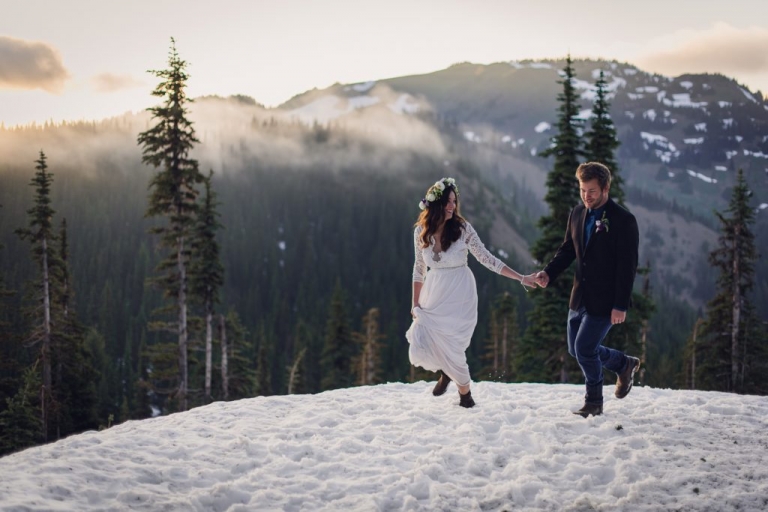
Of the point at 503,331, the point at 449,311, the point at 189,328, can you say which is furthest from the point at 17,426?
the point at 503,331

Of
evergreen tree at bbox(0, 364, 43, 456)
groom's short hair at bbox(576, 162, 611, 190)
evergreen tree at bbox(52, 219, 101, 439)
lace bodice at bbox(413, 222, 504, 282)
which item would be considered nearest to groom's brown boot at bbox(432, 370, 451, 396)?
lace bodice at bbox(413, 222, 504, 282)

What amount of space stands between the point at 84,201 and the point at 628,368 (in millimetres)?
216016

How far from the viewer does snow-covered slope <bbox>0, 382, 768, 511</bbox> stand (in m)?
5.34

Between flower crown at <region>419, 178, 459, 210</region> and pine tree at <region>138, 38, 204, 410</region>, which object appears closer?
flower crown at <region>419, 178, 459, 210</region>

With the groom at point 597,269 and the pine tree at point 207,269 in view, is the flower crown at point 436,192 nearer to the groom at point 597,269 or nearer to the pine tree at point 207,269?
the groom at point 597,269

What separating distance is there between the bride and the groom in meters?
1.19

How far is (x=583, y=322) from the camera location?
7.52 m

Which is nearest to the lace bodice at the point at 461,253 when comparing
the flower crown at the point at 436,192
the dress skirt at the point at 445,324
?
the dress skirt at the point at 445,324

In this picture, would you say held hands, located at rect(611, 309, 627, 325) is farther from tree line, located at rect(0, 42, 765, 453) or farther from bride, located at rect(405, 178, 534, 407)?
tree line, located at rect(0, 42, 765, 453)

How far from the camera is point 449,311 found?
8.68 metres

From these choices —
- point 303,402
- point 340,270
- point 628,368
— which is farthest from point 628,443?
point 340,270

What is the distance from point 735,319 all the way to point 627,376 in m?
24.0

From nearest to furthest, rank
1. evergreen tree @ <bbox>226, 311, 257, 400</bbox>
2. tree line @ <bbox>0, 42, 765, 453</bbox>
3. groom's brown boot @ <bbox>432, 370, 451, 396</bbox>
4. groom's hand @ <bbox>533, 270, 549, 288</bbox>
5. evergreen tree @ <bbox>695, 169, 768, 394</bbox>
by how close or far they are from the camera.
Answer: groom's hand @ <bbox>533, 270, 549, 288</bbox>
groom's brown boot @ <bbox>432, 370, 451, 396</bbox>
tree line @ <bbox>0, 42, 765, 453</bbox>
evergreen tree @ <bbox>695, 169, 768, 394</bbox>
evergreen tree @ <bbox>226, 311, 257, 400</bbox>

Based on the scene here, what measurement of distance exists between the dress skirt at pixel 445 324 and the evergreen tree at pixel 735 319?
23.4 metres
